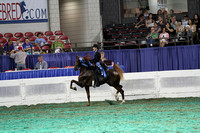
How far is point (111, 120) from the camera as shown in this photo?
9.38 meters

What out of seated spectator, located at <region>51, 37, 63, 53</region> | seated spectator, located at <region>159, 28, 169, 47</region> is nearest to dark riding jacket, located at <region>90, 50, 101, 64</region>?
seated spectator, located at <region>159, 28, 169, 47</region>

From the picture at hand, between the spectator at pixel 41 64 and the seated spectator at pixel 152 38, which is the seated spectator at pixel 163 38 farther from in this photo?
the spectator at pixel 41 64

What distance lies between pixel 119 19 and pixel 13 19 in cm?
862

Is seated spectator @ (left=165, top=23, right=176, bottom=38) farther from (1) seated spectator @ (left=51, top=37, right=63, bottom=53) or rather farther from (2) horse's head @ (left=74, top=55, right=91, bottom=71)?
(2) horse's head @ (left=74, top=55, right=91, bottom=71)

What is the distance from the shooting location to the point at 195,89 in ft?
49.3

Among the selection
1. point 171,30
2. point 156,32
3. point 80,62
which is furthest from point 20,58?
point 171,30

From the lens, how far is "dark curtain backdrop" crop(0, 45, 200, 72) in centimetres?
1781

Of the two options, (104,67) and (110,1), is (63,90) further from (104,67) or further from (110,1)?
(110,1)

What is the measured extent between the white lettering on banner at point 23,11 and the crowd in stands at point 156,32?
469cm

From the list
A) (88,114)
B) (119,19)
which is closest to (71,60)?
(88,114)

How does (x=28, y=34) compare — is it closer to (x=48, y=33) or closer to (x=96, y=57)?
(x=48, y=33)

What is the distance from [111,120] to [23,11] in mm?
18855

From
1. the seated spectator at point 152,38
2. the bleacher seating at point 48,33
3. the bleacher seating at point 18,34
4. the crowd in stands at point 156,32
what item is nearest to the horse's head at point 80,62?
the crowd in stands at point 156,32

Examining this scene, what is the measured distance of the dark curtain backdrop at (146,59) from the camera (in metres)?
17.8
